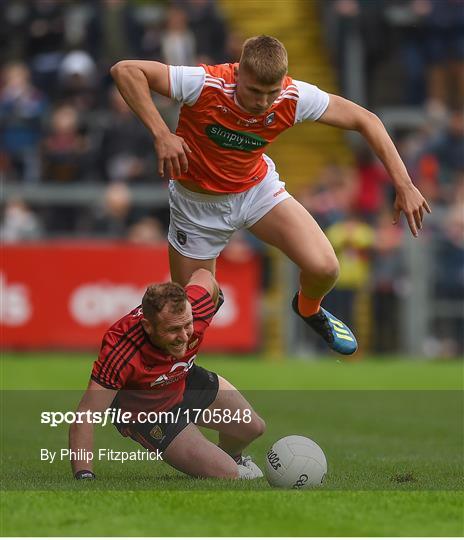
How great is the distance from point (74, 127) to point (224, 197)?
1060 centimetres

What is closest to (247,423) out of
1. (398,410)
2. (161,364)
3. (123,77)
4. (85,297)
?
(161,364)

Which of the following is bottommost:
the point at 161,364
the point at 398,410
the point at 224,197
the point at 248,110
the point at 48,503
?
the point at 398,410

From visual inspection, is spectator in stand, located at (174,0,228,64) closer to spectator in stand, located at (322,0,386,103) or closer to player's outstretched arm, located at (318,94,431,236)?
spectator in stand, located at (322,0,386,103)

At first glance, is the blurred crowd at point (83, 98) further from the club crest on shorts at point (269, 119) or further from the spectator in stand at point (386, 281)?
the club crest on shorts at point (269, 119)

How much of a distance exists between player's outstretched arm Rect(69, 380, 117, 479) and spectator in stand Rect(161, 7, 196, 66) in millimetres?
12496

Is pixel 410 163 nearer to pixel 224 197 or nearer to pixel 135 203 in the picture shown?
pixel 135 203

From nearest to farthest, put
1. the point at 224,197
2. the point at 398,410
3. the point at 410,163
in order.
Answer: the point at 224,197 → the point at 398,410 → the point at 410,163

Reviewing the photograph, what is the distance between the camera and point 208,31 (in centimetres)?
2039

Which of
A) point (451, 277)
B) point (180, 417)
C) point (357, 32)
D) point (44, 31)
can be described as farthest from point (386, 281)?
point (180, 417)

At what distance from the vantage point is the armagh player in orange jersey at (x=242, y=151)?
7984 mm

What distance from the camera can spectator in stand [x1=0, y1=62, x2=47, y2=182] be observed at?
19.8 m

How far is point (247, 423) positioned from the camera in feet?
27.2

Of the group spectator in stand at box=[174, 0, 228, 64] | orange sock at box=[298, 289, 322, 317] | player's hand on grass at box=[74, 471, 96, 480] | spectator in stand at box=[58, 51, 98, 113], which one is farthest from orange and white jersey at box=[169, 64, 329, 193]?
spectator in stand at box=[58, 51, 98, 113]

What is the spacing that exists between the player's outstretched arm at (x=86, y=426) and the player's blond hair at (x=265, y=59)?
2.07m
